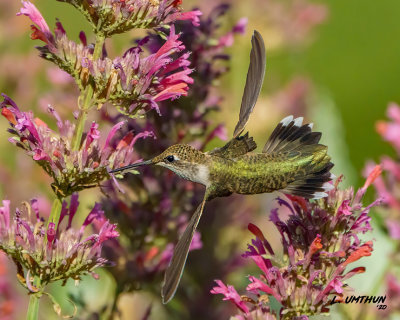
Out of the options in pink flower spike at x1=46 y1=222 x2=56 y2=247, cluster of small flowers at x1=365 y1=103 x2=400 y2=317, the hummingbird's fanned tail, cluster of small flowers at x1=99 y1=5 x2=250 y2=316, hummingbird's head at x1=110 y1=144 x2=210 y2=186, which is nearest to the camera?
pink flower spike at x1=46 y1=222 x2=56 y2=247

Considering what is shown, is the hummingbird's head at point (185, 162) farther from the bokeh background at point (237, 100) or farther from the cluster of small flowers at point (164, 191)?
the bokeh background at point (237, 100)

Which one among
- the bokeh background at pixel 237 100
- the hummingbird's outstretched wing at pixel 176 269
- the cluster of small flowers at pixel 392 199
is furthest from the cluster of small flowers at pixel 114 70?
the cluster of small flowers at pixel 392 199

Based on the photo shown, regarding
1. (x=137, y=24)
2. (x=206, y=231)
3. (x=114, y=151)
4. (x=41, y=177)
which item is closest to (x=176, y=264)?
(x=114, y=151)

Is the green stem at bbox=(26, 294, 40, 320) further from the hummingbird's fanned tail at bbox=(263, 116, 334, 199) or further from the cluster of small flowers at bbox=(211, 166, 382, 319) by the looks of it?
the hummingbird's fanned tail at bbox=(263, 116, 334, 199)

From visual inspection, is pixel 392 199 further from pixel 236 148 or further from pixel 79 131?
pixel 79 131

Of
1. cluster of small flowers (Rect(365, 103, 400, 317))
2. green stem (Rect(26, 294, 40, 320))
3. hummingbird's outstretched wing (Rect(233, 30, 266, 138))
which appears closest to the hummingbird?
hummingbird's outstretched wing (Rect(233, 30, 266, 138))

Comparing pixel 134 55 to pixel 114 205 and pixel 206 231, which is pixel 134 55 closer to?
pixel 114 205
